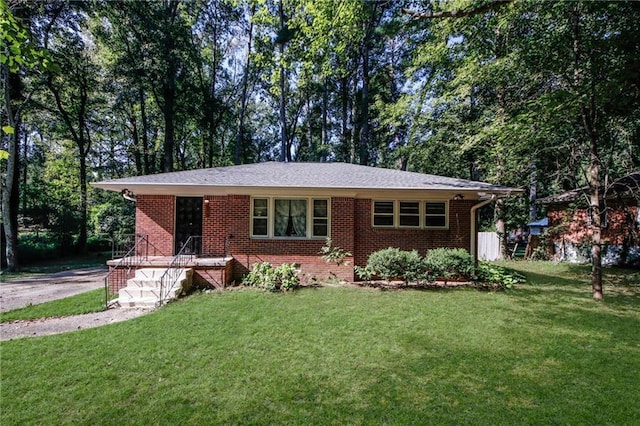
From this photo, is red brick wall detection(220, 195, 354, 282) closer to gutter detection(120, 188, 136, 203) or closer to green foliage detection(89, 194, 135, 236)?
gutter detection(120, 188, 136, 203)

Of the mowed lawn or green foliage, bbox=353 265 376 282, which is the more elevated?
green foliage, bbox=353 265 376 282

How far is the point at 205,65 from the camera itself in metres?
24.5

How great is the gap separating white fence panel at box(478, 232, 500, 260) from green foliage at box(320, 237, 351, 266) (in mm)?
10227

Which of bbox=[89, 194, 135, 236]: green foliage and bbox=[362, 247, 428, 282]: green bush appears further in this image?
bbox=[89, 194, 135, 236]: green foliage

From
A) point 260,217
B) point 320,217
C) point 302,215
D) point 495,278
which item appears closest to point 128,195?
point 260,217

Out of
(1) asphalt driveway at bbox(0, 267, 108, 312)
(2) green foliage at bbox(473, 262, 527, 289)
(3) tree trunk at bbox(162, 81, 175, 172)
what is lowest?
(1) asphalt driveway at bbox(0, 267, 108, 312)

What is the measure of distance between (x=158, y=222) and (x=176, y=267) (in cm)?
224

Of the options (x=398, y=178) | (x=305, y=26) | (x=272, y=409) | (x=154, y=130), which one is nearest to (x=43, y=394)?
(x=272, y=409)

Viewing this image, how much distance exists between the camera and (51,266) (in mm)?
14531

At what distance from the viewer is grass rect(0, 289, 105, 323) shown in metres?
6.38

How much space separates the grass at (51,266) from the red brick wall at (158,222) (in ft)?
20.9

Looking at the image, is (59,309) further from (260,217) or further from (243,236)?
(260,217)

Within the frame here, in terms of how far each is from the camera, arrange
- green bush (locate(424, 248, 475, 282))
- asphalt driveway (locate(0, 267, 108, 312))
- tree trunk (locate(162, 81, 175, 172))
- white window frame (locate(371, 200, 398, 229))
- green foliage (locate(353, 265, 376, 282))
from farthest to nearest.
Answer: tree trunk (locate(162, 81, 175, 172)), white window frame (locate(371, 200, 398, 229)), green foliage (locate(353, 265, 376, 282)), green bush (locate(424, 248, 475, 282)), asphalt driveway (locate(0, 267, 108, 312))

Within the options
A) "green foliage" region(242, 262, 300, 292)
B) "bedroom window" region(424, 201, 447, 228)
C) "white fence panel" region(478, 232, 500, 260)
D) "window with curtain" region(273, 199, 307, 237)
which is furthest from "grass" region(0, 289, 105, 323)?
"white fence panel" region(478, 232, 500, 260)
